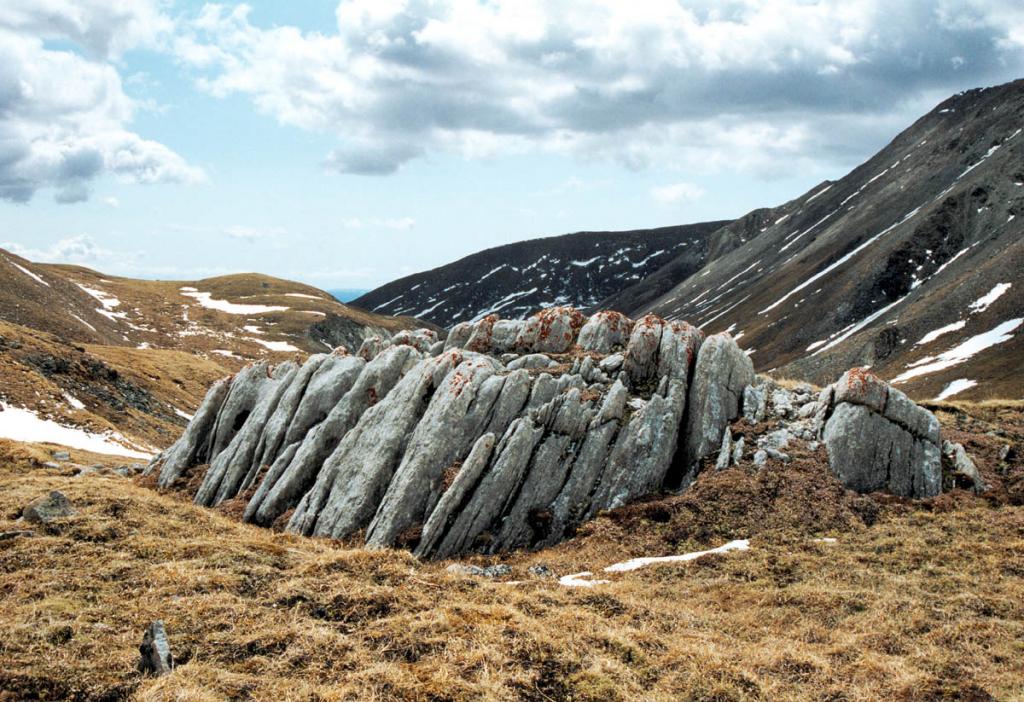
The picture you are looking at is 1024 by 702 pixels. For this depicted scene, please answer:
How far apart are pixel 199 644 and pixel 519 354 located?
25.8 meters

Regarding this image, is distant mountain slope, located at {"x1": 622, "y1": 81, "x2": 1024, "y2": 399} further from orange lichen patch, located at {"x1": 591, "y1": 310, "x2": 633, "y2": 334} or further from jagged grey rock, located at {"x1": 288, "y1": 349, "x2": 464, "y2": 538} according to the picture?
jagged grey rock, located at {"x1": 288, "y1": 349, "x2": 464, "y2": 538}

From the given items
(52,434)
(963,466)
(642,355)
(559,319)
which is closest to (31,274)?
(52,434)

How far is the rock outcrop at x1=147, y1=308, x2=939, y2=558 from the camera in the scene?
85.5ft

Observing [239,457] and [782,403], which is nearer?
[782,403]

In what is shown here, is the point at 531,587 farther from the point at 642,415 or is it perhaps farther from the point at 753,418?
the point at 753,418

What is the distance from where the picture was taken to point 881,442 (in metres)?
27.1

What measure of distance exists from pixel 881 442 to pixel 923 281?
402 feet

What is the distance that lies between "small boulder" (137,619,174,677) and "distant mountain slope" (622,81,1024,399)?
83.3 metres

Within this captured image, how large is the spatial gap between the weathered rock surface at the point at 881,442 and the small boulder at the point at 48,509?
A: 101 feet

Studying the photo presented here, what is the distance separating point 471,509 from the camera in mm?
25328

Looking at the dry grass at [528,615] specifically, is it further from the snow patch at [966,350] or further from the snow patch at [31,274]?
the snow patch at [31,274]

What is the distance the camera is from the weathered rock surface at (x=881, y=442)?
2644 centimetres

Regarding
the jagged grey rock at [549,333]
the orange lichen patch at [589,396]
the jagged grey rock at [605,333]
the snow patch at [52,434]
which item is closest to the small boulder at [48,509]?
the orange lichen patch at [589,396]

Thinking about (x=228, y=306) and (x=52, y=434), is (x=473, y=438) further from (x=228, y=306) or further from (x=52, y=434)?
(x=228, y=306)
